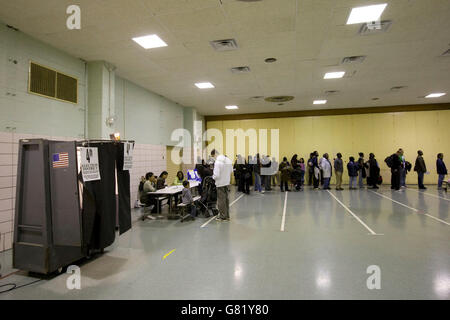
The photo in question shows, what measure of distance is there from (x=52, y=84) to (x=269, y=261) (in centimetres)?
532

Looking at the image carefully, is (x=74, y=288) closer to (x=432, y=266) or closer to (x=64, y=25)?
(x=64, y=25)

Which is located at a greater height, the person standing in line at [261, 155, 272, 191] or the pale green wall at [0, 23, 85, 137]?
the pale green wall at [0, 23, 85, 137]

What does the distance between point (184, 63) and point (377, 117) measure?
1056 cm

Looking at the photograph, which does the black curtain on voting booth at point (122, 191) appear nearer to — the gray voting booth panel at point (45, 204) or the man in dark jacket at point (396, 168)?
the gray voting booth panel at point (45, 204)

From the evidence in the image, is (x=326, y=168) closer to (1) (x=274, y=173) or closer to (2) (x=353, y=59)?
(1) (x=274, y=173)

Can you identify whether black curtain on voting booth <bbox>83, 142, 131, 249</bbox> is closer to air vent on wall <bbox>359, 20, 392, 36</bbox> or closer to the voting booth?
the voting booth

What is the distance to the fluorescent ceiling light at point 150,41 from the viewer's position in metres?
4.78

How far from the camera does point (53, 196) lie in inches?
129

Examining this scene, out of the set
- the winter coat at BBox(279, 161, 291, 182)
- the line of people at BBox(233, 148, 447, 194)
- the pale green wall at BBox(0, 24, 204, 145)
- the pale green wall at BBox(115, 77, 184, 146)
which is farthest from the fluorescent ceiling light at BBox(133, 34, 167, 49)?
the winter coat at BBox(279, 161, 291, 182)

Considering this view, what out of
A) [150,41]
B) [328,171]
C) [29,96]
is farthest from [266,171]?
[29,96]

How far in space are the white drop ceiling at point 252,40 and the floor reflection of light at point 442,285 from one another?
3.94 m

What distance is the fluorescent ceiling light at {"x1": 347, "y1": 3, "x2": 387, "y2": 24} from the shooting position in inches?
154

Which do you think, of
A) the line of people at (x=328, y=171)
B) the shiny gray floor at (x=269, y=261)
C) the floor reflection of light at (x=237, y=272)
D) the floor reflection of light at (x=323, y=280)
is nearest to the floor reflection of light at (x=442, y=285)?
the shiny gray floor at (x=269, y=261)

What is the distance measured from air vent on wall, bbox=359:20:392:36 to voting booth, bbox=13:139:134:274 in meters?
5.05
